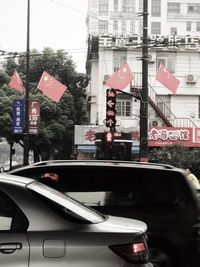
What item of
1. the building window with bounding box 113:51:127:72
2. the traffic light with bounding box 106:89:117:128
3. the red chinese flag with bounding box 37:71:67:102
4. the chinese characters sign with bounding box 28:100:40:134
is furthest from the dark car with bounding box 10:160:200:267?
the building window with bounding box 113:51:127:72

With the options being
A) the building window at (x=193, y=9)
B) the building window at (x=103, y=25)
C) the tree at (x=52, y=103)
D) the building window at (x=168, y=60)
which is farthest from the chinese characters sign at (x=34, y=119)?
the building window at (x=193, y=9)

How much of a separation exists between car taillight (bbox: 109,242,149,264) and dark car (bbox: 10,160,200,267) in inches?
90.0

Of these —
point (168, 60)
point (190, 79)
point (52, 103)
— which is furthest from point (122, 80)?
point (52, 103)

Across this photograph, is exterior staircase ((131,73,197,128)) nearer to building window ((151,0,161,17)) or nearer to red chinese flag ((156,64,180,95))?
red chinese flag ((156,64,180,95))

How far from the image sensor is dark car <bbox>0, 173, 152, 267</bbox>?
14.4 feet

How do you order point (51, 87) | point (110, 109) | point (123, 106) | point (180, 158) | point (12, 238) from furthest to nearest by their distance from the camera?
point (123, 106)
point (180, 158)
point (51, 87)
point (110, 109)
point (12, 238)

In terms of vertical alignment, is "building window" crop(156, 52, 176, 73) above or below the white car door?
above

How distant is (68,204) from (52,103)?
40509 millimetres

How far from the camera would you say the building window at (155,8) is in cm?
7331

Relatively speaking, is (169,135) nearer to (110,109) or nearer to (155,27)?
(110,109)

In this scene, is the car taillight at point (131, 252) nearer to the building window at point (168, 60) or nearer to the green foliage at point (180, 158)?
the green foliage at point (180, 158)

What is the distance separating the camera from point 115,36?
37656 mm

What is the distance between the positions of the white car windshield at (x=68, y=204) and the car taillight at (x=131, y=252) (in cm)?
38

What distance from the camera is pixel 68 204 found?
4902mm
